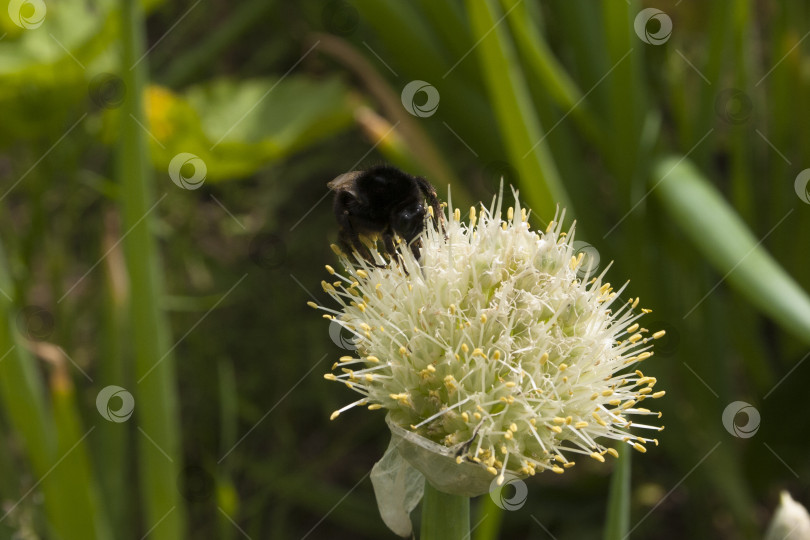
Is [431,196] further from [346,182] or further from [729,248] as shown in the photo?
[729,248]

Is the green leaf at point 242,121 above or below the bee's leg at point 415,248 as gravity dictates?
below

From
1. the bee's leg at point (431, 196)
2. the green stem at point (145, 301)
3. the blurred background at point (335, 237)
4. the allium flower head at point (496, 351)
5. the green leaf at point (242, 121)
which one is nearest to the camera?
the allium flower head at point (496, 351)

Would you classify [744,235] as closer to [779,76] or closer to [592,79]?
[592,79]

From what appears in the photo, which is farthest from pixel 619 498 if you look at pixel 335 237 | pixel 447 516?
pixel 335 237

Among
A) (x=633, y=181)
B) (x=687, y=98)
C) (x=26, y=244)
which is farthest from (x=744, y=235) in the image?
(x=26, y=244)

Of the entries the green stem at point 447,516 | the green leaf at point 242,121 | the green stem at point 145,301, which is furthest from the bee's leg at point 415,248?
the green leaf at point 242,121

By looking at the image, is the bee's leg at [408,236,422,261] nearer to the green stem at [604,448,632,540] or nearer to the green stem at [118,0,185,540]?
the green stem at [604,448,632,540]

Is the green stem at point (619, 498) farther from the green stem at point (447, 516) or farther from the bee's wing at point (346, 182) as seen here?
the bee's wing at point (346, 182)
